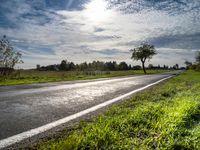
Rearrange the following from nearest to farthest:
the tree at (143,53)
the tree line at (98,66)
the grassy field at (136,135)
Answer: the grassy field at (136,135)
the tree at (143,53)
the tree line at (98,66)

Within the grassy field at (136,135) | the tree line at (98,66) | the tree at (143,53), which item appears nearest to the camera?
the grassy field at (136,135)

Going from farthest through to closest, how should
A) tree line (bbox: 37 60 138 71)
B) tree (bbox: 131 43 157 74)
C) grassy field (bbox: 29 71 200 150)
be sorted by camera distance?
tree line (bbox: 37 60 138 71)
tree (bbox: 131 43 157 74)
grassy field (bbox: 29 71 200 150)

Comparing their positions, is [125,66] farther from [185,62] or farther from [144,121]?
[144,121]

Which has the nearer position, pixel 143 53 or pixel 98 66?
pixel 143 53

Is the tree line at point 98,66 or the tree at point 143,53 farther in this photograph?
the tree line at point 98,66

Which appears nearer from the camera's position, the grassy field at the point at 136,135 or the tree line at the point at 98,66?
the grassy field at the point at 136,135

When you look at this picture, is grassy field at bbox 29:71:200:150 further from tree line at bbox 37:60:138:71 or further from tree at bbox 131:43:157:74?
tree line at bbox 37:60:138:71

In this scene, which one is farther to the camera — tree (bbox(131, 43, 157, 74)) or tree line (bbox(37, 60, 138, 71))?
tree line (bbox(37, 60, 138, 71))

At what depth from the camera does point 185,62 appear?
167 metres

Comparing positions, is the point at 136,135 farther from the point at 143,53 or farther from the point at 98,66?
the point at 98,66

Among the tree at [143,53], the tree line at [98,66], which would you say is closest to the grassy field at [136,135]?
the tree at [143,53]

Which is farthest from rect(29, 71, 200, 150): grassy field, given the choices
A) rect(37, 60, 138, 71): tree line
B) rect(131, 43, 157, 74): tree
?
rect(37, 60, 138, 71): tree line

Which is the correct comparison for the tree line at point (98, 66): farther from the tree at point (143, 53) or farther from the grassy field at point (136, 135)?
the grassy field at point (136, 135)

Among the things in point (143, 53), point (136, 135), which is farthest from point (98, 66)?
point (136, 135)
